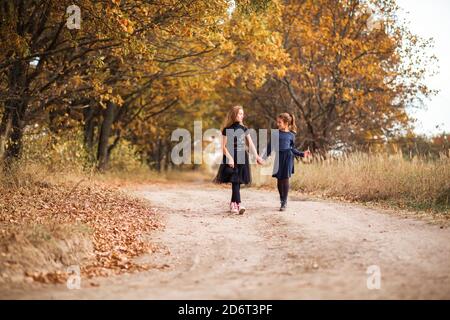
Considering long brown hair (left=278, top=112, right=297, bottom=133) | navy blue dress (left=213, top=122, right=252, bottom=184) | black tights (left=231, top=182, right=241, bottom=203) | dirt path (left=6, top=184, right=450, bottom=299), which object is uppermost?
long brown hair (left=278, top=112, right=297, bottom=133)

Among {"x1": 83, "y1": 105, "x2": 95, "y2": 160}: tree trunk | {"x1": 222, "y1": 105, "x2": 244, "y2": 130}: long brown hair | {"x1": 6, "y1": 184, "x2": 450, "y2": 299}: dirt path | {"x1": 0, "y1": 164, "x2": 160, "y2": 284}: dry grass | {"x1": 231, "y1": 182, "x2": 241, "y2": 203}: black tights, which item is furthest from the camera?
{"x1": 83, "y1": 105, "x2": 95, "y2": 160}: tree trunk

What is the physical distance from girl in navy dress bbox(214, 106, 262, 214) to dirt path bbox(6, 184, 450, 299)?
0.72m

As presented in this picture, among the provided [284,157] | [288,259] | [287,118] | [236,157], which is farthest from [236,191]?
[288,259]

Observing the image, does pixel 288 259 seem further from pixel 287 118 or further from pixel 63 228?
pixel 287 118

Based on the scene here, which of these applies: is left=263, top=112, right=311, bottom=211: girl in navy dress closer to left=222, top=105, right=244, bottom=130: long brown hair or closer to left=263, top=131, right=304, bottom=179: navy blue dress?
left=263, top=131, right=304, bottom=179: navy blue dress

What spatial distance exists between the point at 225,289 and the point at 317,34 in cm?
1766

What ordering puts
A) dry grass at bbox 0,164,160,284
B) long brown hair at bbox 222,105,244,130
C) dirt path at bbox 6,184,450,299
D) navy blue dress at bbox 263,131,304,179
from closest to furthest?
1. dirt path at bbox 6,184,450,299
2. dry grass at bbox 0,164,160,284
3. long brown hair at bbox 222,105,244,130
4. navy blue dress at bbox 263,131,304,179

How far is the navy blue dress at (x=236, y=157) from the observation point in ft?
34.9

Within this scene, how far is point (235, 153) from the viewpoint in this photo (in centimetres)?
1075

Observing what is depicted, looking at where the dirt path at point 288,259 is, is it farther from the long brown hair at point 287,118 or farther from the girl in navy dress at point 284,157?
the long brown hair at point 287,118

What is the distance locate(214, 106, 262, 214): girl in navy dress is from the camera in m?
10.6

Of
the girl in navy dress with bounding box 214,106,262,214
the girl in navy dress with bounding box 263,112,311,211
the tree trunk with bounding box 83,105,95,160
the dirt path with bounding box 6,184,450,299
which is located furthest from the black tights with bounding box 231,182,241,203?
the tree trunk with bounding box 83,105,95,160

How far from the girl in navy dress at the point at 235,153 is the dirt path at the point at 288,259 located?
0.72 meters
